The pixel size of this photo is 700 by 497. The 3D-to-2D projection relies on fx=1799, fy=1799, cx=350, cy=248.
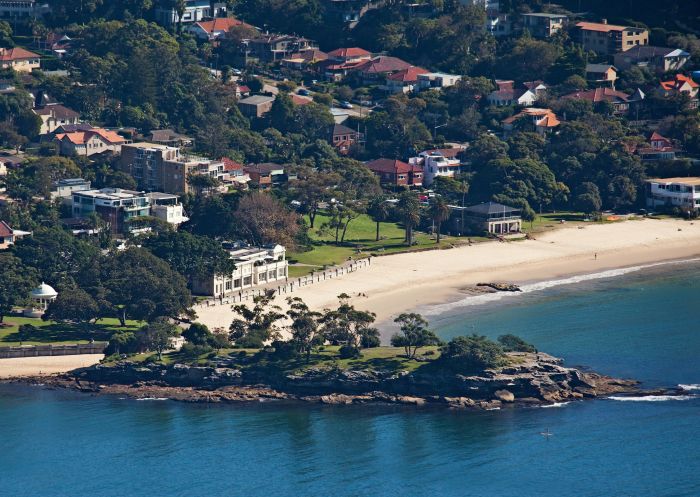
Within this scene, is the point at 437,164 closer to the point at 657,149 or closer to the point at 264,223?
the point at 657,149

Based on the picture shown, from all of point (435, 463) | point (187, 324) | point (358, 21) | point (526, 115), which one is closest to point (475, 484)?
point (435, 463)

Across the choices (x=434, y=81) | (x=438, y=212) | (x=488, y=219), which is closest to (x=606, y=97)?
(x=434, y=81)

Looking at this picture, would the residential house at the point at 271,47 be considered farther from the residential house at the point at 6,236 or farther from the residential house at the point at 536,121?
the residential house at the point at 6,236

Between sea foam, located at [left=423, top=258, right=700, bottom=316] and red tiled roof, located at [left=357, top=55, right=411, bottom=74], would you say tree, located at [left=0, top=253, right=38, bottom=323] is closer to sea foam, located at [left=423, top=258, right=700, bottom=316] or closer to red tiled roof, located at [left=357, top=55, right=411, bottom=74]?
sea foam, located at [left=423, top=258, right=700, bottom=316]

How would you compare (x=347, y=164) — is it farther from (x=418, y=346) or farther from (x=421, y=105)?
(x=418, y=346)

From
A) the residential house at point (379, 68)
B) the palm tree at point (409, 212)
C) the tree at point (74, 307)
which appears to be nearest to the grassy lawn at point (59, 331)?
the tree at point (74, 307)
